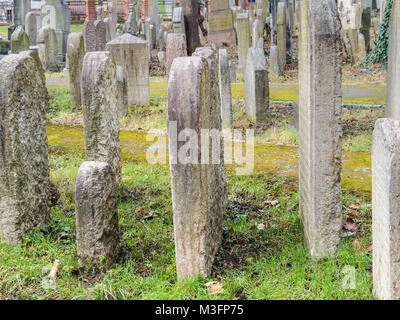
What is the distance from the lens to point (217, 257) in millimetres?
3838

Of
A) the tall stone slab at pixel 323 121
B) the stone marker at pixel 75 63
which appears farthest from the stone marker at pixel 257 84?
the tall stone slab at pixel 323 121

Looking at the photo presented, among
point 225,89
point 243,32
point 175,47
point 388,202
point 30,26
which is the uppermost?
point 30,26

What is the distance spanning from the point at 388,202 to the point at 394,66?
400cm

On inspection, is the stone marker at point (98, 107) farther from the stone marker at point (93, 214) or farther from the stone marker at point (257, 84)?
the stone marker at point (257, 84)

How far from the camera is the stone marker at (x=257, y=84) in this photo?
8.34 meters

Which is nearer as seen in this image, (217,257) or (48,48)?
(217,257)

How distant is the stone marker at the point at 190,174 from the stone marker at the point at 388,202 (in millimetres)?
1100

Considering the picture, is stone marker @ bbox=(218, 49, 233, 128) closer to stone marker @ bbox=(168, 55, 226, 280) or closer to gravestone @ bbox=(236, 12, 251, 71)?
stone marker @ bbox=(168, 55, 226, 280)

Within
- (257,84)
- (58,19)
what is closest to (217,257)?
(257,84)

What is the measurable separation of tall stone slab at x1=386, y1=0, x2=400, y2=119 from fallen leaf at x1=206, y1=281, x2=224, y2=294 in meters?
3.60

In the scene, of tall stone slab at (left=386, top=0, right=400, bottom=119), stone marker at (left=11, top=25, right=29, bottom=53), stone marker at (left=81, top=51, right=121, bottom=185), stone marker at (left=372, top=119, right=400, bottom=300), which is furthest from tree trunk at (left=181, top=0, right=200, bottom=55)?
stone marker at (left=372, top=119, right=400, bottom=300)

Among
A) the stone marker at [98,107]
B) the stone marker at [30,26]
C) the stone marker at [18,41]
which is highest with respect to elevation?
the stone marker at [30,26]

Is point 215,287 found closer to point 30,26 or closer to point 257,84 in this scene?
point 257,84

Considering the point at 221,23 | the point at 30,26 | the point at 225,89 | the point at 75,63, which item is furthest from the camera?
the point at 30,26
